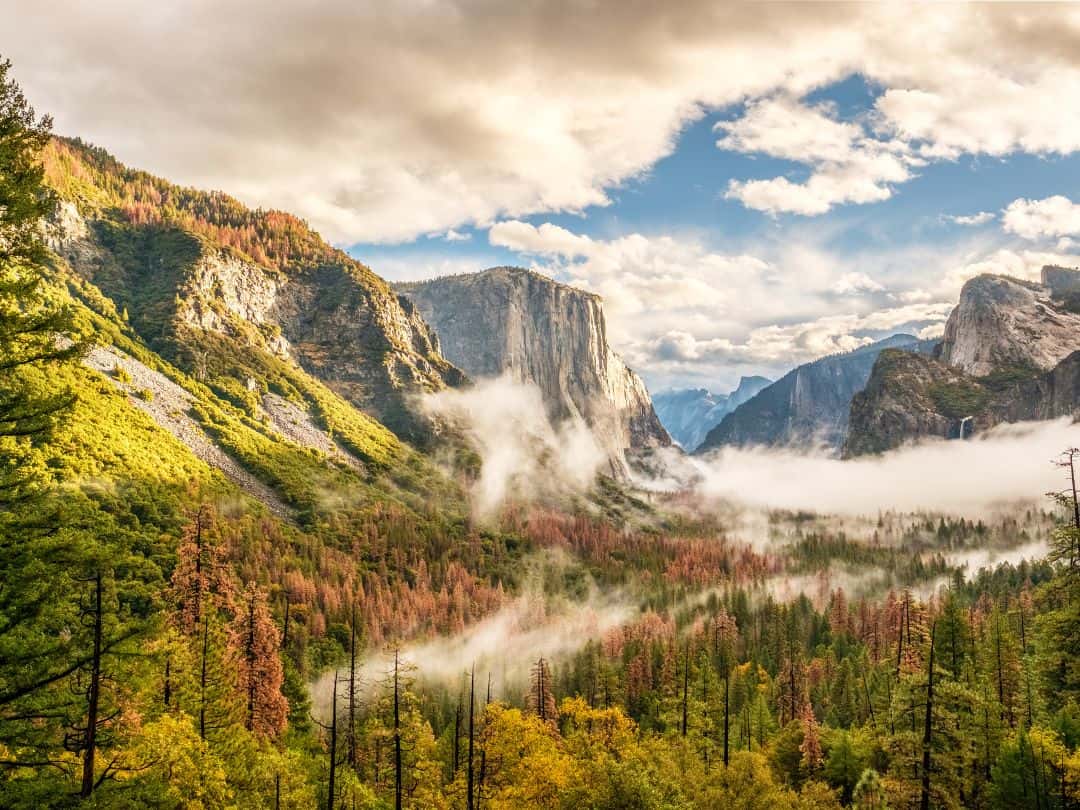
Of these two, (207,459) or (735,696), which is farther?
(207,459)

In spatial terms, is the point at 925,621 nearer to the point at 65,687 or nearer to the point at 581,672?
the point at 65,687

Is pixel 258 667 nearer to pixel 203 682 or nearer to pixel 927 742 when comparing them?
pixel 203 682

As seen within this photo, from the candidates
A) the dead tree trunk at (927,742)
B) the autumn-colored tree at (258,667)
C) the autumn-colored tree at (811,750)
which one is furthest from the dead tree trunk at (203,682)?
the autumn-colored tree at (811,750)

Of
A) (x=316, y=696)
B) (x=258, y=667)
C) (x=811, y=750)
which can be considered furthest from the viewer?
(x=316, y=696)

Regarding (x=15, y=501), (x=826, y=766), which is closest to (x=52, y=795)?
(x=15, y=501)

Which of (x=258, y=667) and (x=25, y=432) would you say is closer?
(x=25, y=432)

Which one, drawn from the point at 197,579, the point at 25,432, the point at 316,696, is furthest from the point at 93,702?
the point at 316,696

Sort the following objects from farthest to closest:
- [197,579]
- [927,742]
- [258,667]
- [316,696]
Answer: [316,696] < [258,667] < [197,579] < [927,742]

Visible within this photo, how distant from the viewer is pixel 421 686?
128 m

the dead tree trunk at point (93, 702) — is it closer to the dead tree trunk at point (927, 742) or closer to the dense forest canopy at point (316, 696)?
the dense forest canopy at point (316, 696)

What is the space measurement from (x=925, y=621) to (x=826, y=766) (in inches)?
667

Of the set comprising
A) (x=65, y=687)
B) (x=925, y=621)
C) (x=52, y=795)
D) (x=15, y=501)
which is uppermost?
(x=15, y=501)

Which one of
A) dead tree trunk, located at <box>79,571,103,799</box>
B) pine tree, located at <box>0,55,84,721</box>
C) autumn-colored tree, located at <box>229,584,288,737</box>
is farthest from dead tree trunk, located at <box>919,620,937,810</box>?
autumn-colored tree, located at <box>229,584,288,737</box>

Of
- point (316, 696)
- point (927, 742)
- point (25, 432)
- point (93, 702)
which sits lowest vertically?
point (316, 696)
